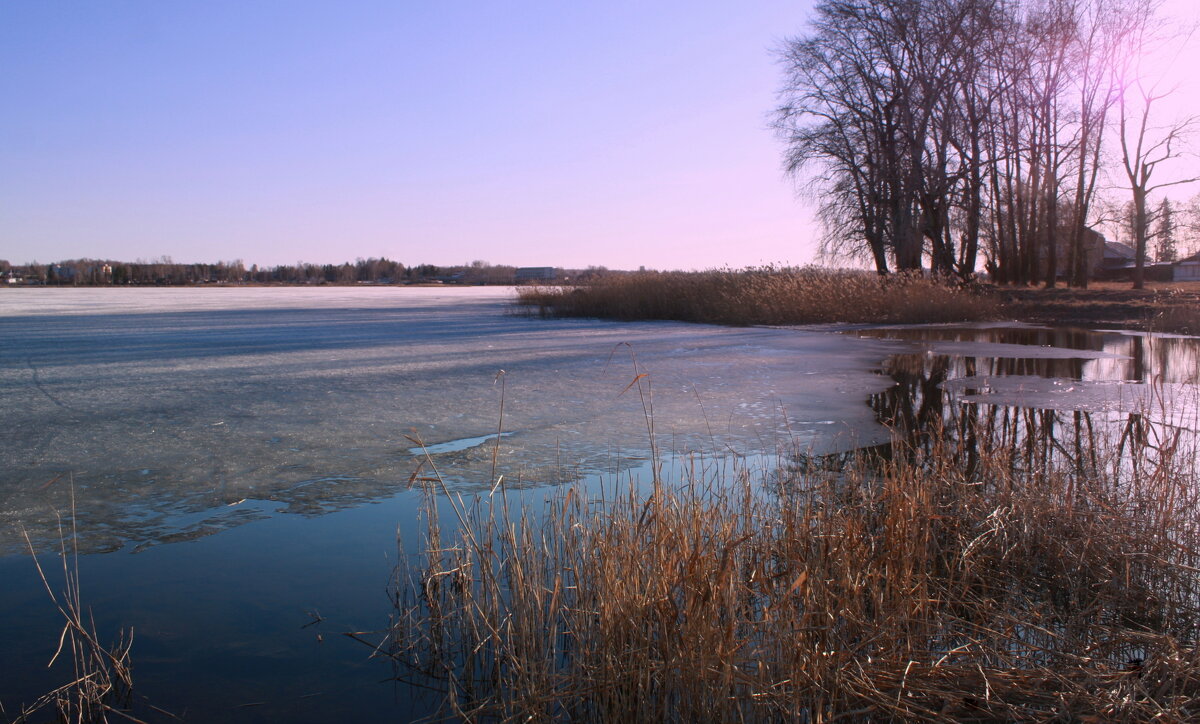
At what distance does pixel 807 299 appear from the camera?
21484mm

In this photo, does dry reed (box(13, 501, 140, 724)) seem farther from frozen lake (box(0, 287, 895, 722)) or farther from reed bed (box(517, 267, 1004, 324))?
reed bed (box(517, 267, 1004, 324))

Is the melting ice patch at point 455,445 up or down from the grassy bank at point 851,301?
down

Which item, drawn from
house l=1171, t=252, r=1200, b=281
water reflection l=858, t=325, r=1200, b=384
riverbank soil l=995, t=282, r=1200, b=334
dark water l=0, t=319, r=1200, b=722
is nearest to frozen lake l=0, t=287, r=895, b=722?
dark water l=0, t=319, r=1200, b=722

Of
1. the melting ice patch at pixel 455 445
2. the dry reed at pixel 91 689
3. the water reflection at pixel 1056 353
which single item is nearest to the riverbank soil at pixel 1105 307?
the water reflection at pixel 1056 353

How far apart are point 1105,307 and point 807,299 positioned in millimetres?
8567

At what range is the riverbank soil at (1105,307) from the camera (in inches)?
676

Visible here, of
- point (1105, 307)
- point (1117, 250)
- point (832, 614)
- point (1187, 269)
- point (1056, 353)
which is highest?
→ point (1117, 250)

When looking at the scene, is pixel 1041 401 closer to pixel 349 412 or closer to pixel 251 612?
pixel 349 412

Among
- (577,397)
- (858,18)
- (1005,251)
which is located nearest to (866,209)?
(858,18)

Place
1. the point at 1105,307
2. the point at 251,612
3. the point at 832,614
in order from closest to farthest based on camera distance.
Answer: the point at 832,614 → the point at 251,612 → the point at 1105,307

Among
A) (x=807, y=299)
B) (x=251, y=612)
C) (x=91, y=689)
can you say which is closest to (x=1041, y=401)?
(x=251, y=612)

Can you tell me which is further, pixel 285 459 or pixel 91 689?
pixel 285 459

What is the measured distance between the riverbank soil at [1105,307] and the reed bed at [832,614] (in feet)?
52.2

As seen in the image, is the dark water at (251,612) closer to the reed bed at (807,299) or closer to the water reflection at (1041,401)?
the water reflection at (1041,401)
